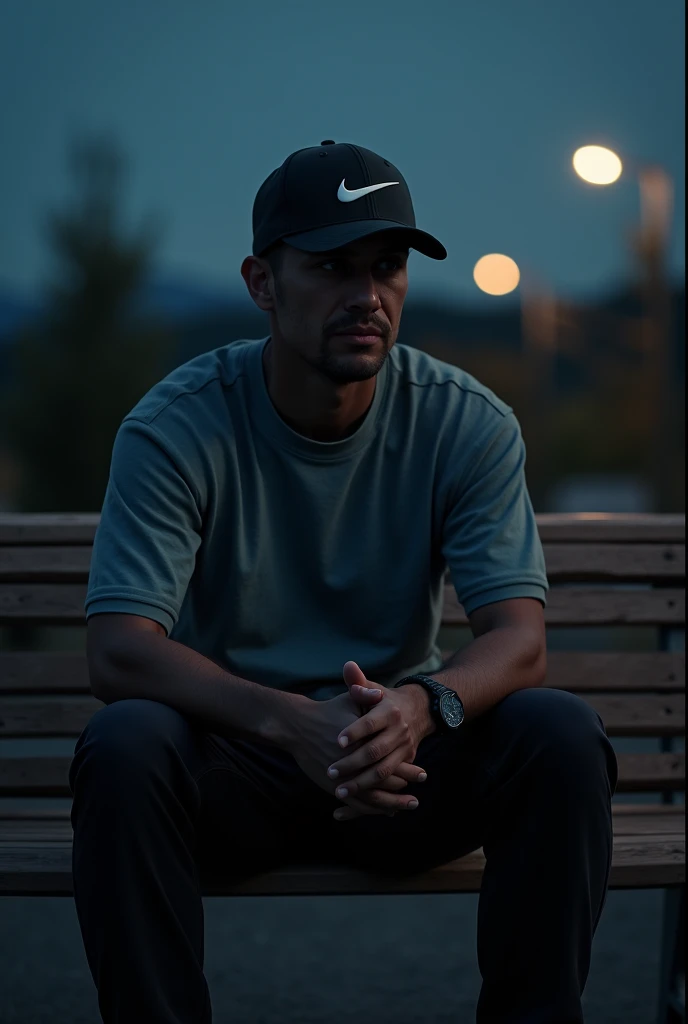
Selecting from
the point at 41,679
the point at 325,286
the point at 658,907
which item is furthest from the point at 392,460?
the point at 658,907

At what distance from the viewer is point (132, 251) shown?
22.4 meters

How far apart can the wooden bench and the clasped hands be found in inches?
33.2

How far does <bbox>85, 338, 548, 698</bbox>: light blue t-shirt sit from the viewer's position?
289cm

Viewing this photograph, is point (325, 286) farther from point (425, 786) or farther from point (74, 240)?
point (74, 240)

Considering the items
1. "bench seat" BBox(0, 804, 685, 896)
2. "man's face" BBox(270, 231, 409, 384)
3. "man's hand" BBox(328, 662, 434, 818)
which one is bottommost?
"bench seat" BBox(0, 804, 685, 896)

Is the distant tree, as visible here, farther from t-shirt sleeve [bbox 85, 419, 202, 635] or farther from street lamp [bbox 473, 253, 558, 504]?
t-shirt sleeve [bbox 85, 419, 202, 635]

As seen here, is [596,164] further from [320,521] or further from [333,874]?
[333,874]

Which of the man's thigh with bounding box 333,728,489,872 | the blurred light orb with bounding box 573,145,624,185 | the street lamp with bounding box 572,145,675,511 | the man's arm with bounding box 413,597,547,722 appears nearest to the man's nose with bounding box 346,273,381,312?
the man's arm with bounding box 413,597,547,722

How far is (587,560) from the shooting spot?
145 inches

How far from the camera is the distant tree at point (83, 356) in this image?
21750mm

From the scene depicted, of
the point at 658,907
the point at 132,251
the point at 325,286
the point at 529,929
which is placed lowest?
the point at 658,907

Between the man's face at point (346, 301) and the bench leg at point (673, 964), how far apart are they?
1.50 metres

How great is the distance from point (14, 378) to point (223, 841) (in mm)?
20996

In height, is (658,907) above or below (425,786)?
below
